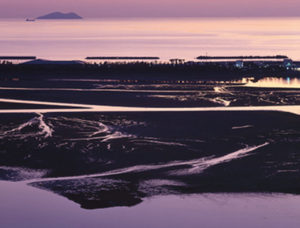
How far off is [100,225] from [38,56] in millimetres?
53527

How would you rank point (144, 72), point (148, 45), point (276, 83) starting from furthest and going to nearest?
point (148, 45) < point (144, 72) < point (276, 83)

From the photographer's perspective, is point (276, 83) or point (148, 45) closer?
point (276, 83)

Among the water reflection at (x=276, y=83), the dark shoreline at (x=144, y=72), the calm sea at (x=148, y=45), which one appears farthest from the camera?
the calm sea at (x=148, y=45)

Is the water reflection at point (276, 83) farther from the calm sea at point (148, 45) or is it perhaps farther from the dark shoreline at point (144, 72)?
the calm sea at point (148, 45)

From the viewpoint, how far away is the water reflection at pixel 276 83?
1406 inches

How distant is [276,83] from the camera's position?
3725 centimetres

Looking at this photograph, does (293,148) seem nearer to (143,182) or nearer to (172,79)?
(143,182)

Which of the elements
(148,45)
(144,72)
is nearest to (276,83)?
(144,72)

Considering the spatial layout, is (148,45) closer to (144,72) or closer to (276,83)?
(144,72)

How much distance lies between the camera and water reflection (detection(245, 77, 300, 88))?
35719 millimetres

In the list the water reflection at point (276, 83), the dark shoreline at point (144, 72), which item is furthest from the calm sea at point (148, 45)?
the water reflection at point (276, 83)

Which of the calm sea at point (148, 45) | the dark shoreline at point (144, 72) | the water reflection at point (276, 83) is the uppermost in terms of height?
the calm sea at point (148, 45)

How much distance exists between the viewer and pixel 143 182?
15023 mm

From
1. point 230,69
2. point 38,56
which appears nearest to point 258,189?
point 230,69
